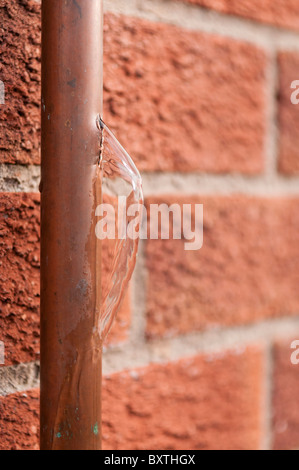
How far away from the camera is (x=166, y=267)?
40 cm

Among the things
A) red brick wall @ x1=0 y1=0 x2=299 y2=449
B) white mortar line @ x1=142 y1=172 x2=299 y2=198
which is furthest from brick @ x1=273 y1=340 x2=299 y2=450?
white mortar line @ x1=142 y1=172 x2=299 y2=198

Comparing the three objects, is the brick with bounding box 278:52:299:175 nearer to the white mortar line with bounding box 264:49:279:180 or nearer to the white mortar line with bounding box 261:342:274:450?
the white mortar line with bounding box 264:49:279:180

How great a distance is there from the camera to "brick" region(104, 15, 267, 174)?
363 millimetres

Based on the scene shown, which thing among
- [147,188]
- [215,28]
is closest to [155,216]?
[147,188]

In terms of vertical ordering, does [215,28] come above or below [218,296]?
above

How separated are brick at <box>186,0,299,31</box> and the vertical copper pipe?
0.19 metres

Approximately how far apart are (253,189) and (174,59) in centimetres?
12

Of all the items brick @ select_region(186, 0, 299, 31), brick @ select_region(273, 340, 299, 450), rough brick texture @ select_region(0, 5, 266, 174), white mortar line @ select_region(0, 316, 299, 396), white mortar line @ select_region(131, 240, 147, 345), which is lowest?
brick @ select_region(273, 340, 299, 450)

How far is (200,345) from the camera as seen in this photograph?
0.43 meters

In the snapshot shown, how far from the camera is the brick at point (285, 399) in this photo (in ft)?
1.60

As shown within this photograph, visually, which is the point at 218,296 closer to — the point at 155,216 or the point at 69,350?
the point at 155,216

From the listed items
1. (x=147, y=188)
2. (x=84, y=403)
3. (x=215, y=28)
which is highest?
(x=215, y=28)

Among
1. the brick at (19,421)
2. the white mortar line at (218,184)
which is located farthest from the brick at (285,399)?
the brick at (19,421)

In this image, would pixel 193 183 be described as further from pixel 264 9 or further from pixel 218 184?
pixel 264 9
